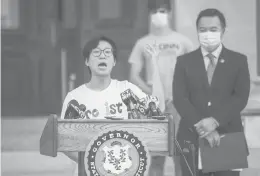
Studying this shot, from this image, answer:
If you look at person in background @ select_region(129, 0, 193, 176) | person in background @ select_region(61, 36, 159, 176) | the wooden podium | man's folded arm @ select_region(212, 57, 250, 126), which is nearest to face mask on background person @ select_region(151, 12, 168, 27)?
person in background @ select_region(129, 0, 193, 176)

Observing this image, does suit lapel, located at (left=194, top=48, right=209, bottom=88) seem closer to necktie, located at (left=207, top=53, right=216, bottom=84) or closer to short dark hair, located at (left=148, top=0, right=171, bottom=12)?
necktie, located at (left=207, top=53, right=216, bottom=84)

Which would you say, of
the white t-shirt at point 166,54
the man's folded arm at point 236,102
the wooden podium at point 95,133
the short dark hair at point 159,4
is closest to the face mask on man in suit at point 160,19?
the white t-shirt at point 166,54

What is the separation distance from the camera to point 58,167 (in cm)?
743

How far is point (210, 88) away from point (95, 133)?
1.34m

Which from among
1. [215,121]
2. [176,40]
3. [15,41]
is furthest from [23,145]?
[215,121]

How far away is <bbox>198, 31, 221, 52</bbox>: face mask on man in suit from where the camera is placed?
4.94 m

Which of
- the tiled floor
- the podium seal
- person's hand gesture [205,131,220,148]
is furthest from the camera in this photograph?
the tiled floor

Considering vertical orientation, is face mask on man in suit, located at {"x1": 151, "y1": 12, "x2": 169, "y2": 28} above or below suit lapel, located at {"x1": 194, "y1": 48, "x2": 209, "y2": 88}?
above

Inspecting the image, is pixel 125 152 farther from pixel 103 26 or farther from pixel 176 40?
pixel 103 26

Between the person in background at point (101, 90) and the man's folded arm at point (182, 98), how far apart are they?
58 cm

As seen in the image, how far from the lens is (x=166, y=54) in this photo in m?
6.02

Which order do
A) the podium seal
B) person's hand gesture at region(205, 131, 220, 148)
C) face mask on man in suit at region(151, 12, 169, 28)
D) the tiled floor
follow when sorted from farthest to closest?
the tiled floor
face mask on man in suit at region(151, 12, 169, 28)
person's hand gesture at region(205, 131, 220, 148)
the podium seal

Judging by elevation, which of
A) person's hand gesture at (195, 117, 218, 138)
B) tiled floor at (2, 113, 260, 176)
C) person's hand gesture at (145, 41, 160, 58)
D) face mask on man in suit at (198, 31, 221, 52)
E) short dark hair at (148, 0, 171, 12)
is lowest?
tiled floor at (2, 113, 260, 176)

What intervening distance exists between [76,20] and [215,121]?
145 inches
